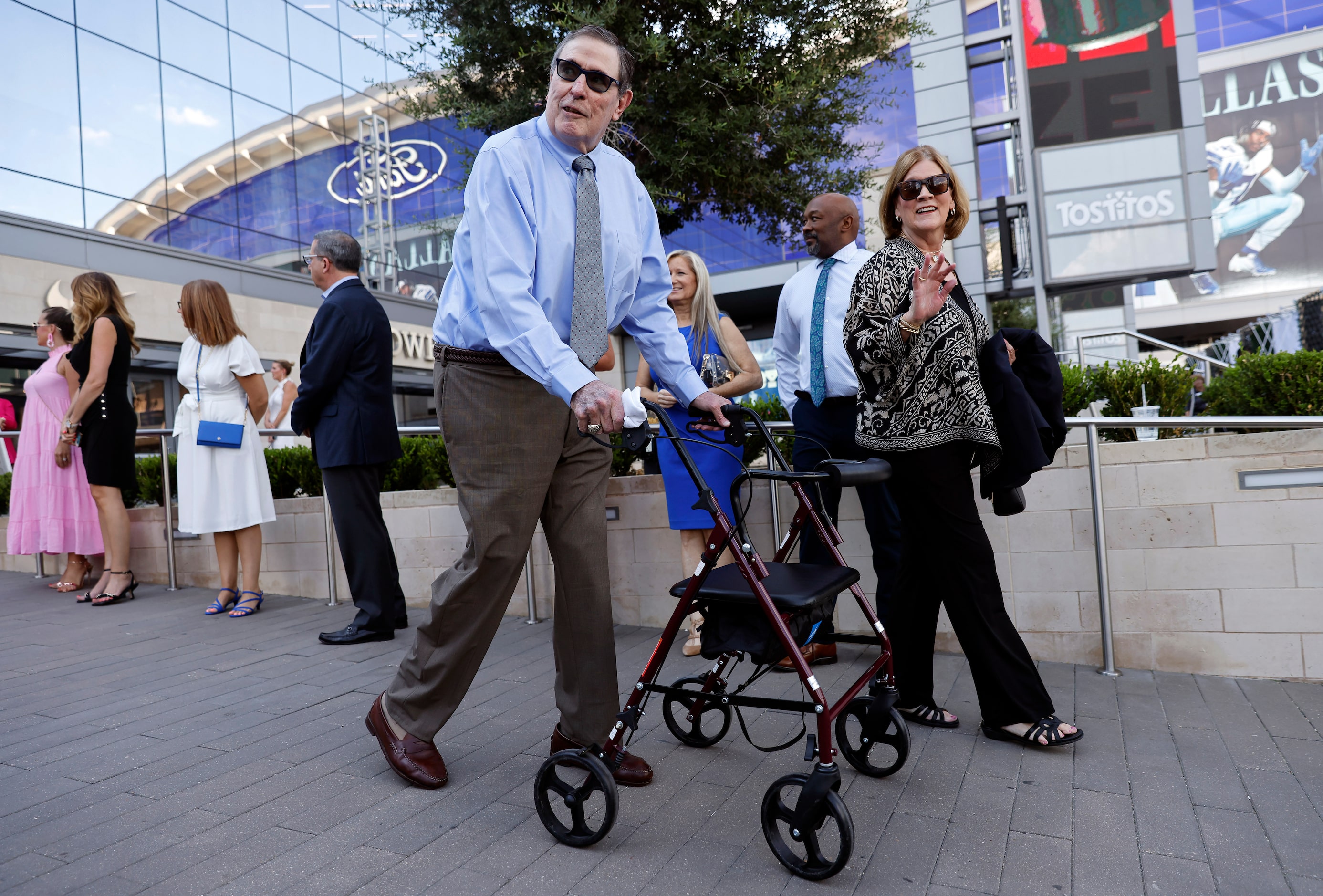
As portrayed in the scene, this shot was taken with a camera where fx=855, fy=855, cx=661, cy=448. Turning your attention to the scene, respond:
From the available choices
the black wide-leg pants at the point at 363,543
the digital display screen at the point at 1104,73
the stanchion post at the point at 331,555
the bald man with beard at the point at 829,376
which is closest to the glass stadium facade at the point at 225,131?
the digital display screen at the point at 1104,73

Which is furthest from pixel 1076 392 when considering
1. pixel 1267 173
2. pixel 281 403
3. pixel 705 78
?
pixel 1267 173

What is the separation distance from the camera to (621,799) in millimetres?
2559

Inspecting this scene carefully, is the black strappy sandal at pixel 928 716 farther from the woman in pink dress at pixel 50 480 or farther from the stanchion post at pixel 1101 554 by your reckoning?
the woman in pink dress at pixel 50 480

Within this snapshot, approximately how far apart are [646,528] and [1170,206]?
15.4 metres

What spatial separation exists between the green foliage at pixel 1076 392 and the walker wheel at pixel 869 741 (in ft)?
8.97

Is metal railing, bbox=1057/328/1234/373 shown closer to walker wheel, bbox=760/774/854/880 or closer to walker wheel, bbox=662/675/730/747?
walker wheel, bbox=662/675/730/747

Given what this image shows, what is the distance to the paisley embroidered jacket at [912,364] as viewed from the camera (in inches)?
113

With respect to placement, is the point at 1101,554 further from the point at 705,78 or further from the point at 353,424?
the point at 705,78

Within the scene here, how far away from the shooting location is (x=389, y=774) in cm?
274

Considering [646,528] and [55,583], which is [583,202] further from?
[55,583]

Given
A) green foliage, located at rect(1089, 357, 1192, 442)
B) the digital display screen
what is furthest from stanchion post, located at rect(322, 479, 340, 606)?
the digital display screen

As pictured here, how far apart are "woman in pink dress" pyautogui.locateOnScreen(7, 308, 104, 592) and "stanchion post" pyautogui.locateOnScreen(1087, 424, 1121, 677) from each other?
21.1ft

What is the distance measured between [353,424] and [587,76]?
8.82 feet

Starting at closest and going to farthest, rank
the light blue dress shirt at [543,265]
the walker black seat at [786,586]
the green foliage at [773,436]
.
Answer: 1. the walker black seat at [786,586]
2. the light blue dress shirt at [543,265]
3. the green foliage at [773,436]
